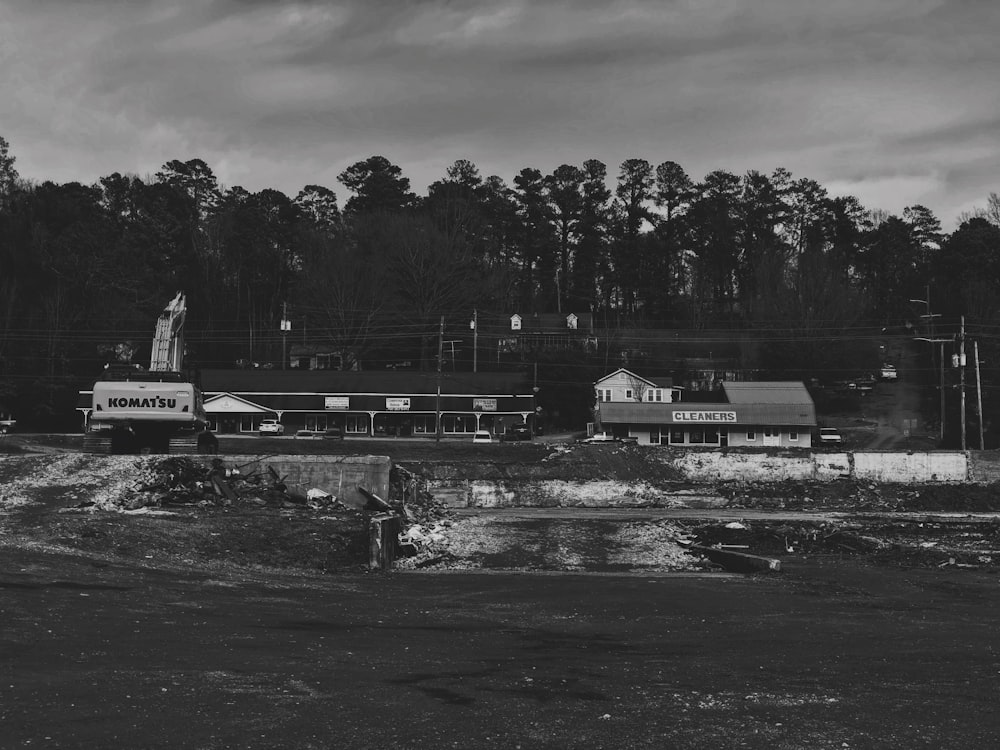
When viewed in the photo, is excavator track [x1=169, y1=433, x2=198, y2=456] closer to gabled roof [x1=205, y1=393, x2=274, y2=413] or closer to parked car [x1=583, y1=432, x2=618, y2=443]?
parked car [x1=583, y1=432, x2=618, y2=443]

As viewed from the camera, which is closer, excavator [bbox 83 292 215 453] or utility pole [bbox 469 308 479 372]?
excavator [bbox 83 292 215 453]

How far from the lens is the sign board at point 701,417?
264ft

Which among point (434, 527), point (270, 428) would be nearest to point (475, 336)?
point (270, 428)

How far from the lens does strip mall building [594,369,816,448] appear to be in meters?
79.8

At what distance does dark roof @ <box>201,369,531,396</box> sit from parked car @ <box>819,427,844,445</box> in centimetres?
2517

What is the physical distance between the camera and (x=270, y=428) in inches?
3204

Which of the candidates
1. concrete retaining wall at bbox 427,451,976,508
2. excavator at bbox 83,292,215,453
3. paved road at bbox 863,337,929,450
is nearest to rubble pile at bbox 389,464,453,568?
concrete retaining wall at bbox 427,451,976,508

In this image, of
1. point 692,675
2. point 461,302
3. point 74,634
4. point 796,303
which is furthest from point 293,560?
point 796,303

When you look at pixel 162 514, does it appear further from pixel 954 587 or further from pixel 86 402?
pixel 86 402

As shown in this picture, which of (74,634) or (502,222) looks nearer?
(74,634)

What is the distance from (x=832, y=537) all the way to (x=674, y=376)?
70.0m

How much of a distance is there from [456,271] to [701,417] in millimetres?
35696

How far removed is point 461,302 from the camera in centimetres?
10438

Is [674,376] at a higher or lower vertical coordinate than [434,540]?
higher
